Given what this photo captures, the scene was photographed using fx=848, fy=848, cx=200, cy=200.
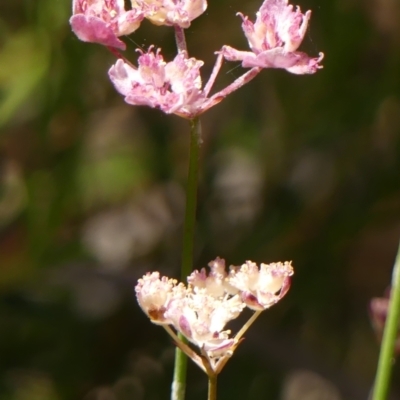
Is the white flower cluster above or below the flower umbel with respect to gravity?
below

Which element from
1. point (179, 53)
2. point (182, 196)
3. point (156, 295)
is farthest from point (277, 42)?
point (182, 196)

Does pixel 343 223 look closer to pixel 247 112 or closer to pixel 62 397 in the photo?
pixel 247 112

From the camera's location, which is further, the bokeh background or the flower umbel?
the bokeh background

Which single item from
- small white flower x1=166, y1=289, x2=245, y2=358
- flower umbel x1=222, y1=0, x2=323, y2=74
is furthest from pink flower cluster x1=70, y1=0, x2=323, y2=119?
small white flower x1=166, y1=289, x2=245, y2=358

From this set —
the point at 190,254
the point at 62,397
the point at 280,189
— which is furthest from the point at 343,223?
the point at 190,254

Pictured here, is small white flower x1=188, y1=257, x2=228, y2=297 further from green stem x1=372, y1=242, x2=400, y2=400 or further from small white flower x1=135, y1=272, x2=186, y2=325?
green stem x1=372, y1=242, x2=400, y2=400

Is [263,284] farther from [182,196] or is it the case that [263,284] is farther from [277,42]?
[182,196]

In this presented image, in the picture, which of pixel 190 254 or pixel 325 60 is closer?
pixel 190 254

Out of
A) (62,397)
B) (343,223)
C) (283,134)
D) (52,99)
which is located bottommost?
(62,397)
